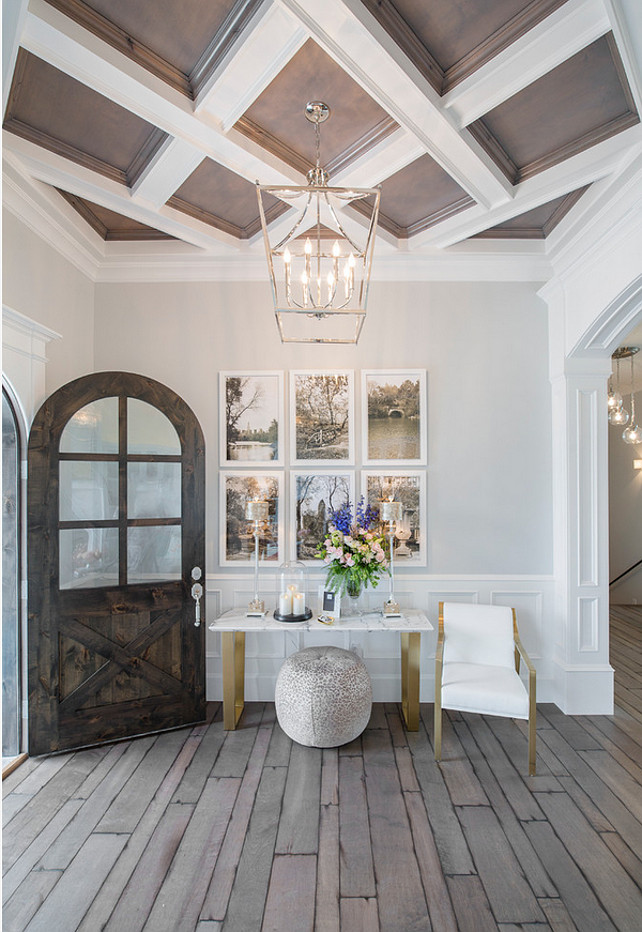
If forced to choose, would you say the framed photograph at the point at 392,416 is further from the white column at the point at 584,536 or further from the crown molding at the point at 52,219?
the crown molding at the point at 52,219

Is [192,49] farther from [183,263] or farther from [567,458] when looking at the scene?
[567,458]

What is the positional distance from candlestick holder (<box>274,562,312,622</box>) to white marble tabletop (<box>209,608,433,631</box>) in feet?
0.15

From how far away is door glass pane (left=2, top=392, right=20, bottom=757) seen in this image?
3418 mm

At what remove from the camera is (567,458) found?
4055mm

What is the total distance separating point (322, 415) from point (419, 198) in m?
1.60

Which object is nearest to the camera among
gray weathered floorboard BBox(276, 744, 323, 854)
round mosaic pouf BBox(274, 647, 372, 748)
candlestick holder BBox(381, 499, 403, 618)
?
gray weathered floorboard BBox(276, 744, 323, 854)

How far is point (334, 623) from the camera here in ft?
12.4

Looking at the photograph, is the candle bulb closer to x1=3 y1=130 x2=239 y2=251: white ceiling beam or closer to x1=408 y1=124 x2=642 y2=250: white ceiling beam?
x1=3 y1=130 x2=239 y2=251: white ceiling beam

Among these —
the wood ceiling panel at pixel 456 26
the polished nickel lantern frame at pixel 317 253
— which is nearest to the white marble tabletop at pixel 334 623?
the polished nickel lantern frame at pixel 317 253

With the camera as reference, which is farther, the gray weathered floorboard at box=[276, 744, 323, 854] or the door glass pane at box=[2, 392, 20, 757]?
the door glass pane at box=[2, 392, 20, 757]

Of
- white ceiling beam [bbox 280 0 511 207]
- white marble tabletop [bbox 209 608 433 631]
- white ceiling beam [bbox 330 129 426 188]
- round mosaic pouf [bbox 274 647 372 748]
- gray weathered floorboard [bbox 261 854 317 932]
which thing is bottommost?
gray weathered floorboard [bbox 261 854 317 932]

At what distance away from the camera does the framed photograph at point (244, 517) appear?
13.9ft

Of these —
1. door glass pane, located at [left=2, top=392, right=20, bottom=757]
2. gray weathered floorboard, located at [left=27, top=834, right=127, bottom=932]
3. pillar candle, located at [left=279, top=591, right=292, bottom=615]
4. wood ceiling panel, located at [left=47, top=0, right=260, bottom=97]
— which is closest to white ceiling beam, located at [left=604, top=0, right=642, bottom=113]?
wood ceiling panel, located at [left=47, top=0, right=260, bottom=97]

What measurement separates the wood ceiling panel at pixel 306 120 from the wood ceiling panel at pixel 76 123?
0.56 meters
